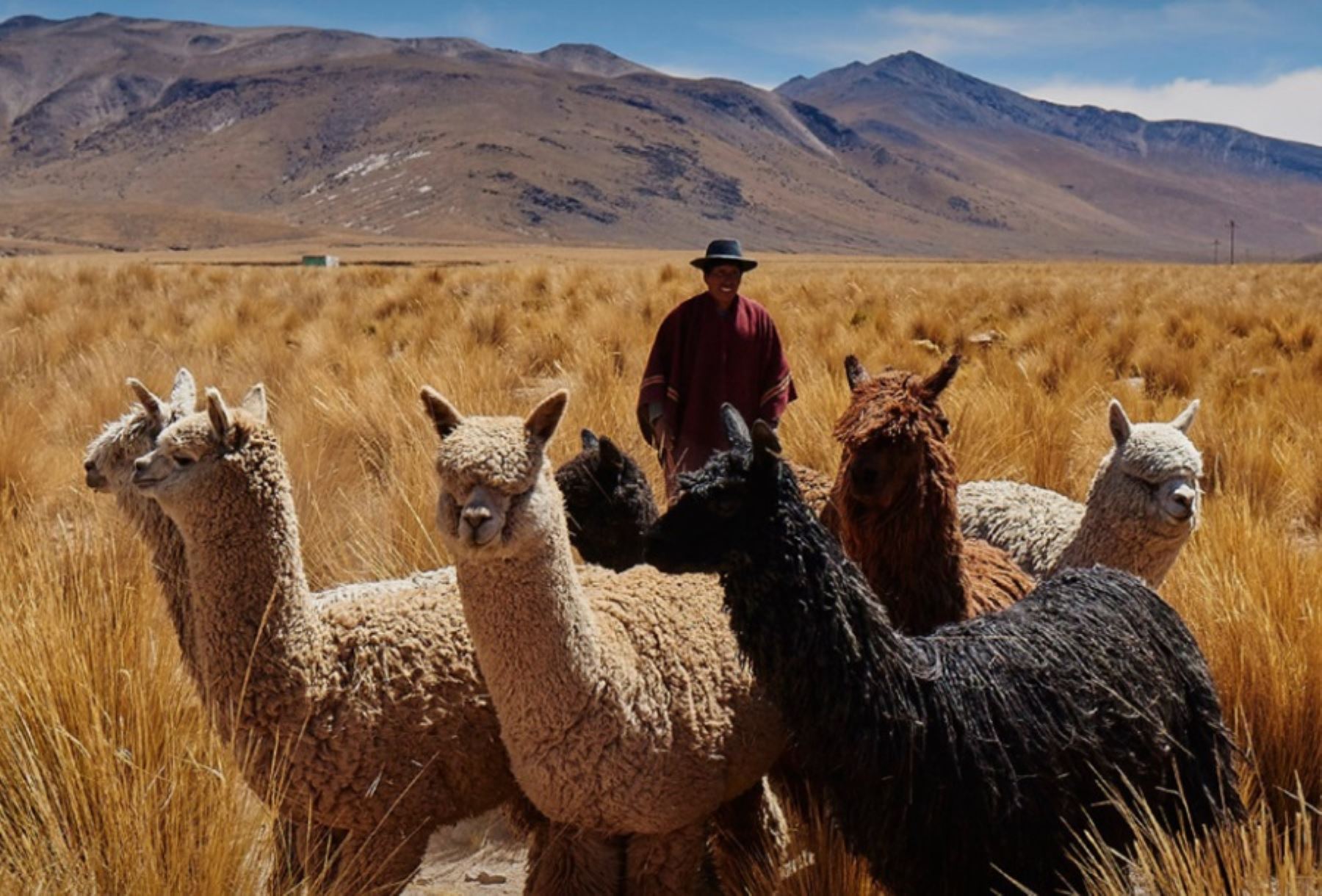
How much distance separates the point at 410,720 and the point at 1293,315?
498 inches

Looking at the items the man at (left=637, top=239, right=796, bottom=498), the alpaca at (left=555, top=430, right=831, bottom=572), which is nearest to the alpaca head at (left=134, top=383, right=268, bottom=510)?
the alpaca at (left=555, top=430, right=831, bottom=572)

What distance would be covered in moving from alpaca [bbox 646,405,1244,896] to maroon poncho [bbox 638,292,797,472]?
233cm

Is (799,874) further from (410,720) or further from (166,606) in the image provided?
(166,606)

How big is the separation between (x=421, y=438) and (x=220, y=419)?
3.33 metres

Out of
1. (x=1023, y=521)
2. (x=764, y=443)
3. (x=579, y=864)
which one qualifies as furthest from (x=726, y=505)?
(x=1023, y=521)

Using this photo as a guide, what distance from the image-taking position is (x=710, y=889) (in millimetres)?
3131

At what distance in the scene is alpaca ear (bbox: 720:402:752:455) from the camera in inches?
91.0

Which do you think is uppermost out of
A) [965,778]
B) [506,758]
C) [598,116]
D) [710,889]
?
[598,116]

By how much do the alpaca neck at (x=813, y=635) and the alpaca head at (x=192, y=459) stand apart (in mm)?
1305


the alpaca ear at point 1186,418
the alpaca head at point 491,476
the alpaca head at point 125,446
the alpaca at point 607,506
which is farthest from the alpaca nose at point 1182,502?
the alpaca head at point 125,446

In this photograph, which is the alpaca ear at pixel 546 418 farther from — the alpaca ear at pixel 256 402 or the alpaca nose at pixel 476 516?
the alpaca ear at pixel 256 402

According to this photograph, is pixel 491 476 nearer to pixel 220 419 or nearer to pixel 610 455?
pixel 220 419

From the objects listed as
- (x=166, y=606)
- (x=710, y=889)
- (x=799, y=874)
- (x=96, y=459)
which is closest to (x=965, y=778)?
(x=799, y=874)

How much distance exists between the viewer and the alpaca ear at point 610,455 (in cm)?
371
